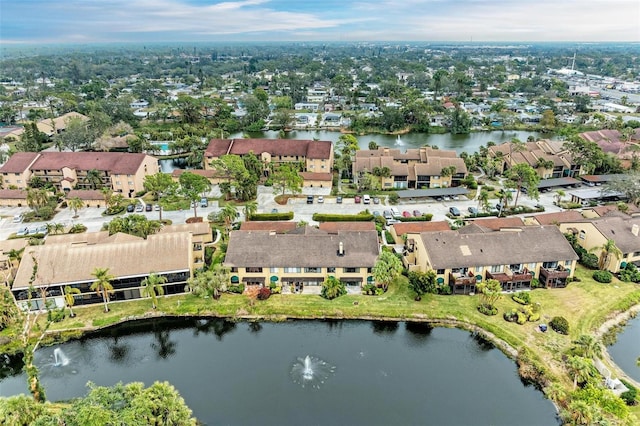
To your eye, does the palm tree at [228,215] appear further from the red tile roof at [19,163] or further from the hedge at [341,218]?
the red tile roof at [19,163]

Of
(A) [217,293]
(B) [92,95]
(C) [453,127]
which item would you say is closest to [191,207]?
(A) [217,293]

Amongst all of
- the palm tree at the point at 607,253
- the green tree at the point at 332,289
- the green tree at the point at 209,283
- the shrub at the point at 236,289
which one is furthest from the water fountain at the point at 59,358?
the palm tree at the point at 607,253

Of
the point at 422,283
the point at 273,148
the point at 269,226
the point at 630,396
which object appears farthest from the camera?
the point at 273,148

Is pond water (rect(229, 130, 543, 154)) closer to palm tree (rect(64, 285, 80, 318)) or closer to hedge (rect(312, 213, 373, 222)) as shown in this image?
hedge (rect(312, 213, 373, 222))

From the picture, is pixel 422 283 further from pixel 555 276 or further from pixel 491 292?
pixel 555 276

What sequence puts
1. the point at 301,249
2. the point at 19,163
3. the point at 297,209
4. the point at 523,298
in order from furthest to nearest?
the point at 19,163, the point at 297,209, the point at 301,249, the point at 523,298

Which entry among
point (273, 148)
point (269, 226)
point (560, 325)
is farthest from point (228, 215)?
point (560, 325)
